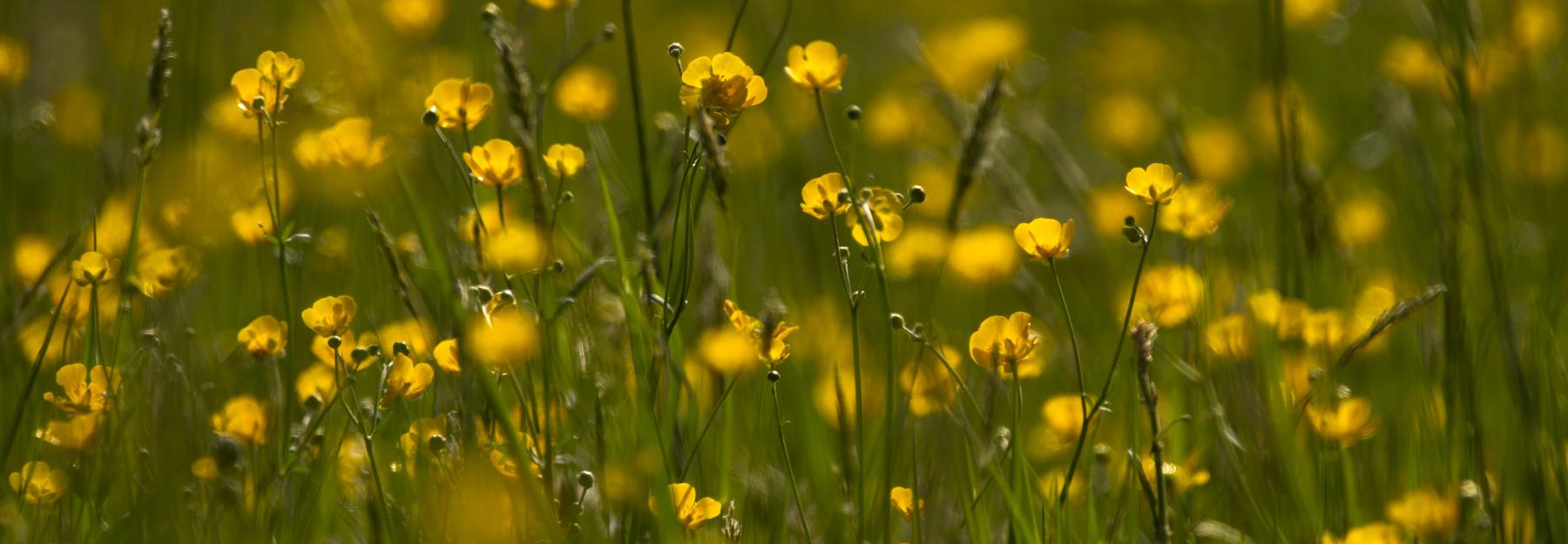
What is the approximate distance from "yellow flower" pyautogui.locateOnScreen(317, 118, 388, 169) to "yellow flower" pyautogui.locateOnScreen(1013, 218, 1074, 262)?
0.84 metres

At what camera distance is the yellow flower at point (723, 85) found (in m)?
1.55

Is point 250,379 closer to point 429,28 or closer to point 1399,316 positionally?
point 429,28

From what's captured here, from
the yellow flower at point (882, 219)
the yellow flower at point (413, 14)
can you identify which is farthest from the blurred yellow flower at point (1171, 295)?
the yellow flower at point (413, 14)

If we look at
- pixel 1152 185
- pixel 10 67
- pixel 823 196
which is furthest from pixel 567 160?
pixel 10 67

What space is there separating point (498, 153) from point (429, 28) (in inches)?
45.3

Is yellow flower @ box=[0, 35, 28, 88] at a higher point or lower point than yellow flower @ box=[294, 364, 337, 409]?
higher

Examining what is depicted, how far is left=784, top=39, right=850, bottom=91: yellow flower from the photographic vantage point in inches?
67.6

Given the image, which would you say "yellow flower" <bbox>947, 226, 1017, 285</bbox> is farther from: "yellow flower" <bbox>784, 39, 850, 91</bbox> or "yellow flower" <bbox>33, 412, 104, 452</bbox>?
"yellow flower" <bbox>33, 412, 104, 452</bbox>

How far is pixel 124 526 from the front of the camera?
141 centimetres

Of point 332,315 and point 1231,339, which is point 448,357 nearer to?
point 332,315

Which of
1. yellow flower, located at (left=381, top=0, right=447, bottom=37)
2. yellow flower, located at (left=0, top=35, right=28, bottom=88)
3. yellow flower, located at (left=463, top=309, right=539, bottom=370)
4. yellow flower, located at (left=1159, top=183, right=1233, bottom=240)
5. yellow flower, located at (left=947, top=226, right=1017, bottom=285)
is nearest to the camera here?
yellow flower, located at (left=463, top=309, right=539, bottom=370)

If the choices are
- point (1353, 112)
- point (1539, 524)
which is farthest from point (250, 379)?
point (1353, 112)

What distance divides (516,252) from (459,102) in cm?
26

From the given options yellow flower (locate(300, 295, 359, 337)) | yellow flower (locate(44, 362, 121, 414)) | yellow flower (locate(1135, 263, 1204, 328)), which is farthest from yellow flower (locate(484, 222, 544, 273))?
yellow flower (locate(1135, 263, 1204, 328))
